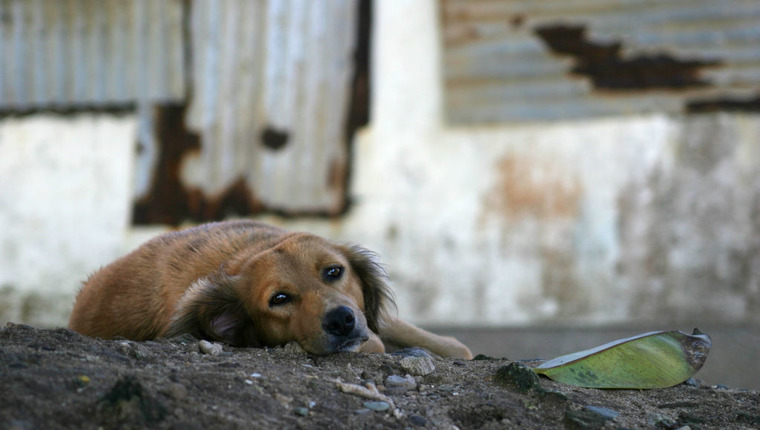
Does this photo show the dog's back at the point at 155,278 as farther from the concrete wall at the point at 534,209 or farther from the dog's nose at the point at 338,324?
the concrete wall at the point at 534,209

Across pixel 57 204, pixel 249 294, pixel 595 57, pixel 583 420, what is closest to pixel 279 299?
pixel 249 294

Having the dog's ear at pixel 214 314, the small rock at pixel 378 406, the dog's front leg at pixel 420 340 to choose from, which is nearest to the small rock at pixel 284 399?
the small rock at pixel 378 406

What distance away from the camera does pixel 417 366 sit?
339 centimetres

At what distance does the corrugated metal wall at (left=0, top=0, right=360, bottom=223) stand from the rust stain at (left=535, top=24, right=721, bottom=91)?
1.96m

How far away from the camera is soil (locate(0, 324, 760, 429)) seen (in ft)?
8.05

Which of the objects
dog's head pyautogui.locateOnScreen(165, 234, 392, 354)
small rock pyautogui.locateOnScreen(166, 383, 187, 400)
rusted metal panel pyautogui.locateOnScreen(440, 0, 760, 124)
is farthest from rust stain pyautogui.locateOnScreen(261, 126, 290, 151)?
small rock pyautogui.locateOnScreen(166, 383, 187, 400)

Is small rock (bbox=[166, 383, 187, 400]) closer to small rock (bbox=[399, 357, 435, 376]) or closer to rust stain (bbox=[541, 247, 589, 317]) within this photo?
small rock (bbox=[399, 357, 435, 376])

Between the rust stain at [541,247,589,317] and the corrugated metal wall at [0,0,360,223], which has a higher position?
the corrugated metal wall at [0,0,360,223]

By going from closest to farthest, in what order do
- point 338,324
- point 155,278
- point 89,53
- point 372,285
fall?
1. point 338,324
2. point 155,278
3. point 372,285
4. point 89,53

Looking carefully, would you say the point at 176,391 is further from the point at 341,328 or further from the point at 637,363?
the point at 637,363

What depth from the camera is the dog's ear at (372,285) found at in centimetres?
442

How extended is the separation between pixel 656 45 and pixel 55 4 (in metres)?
5.85

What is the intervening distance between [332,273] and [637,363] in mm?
1380

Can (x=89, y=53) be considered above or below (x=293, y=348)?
above
